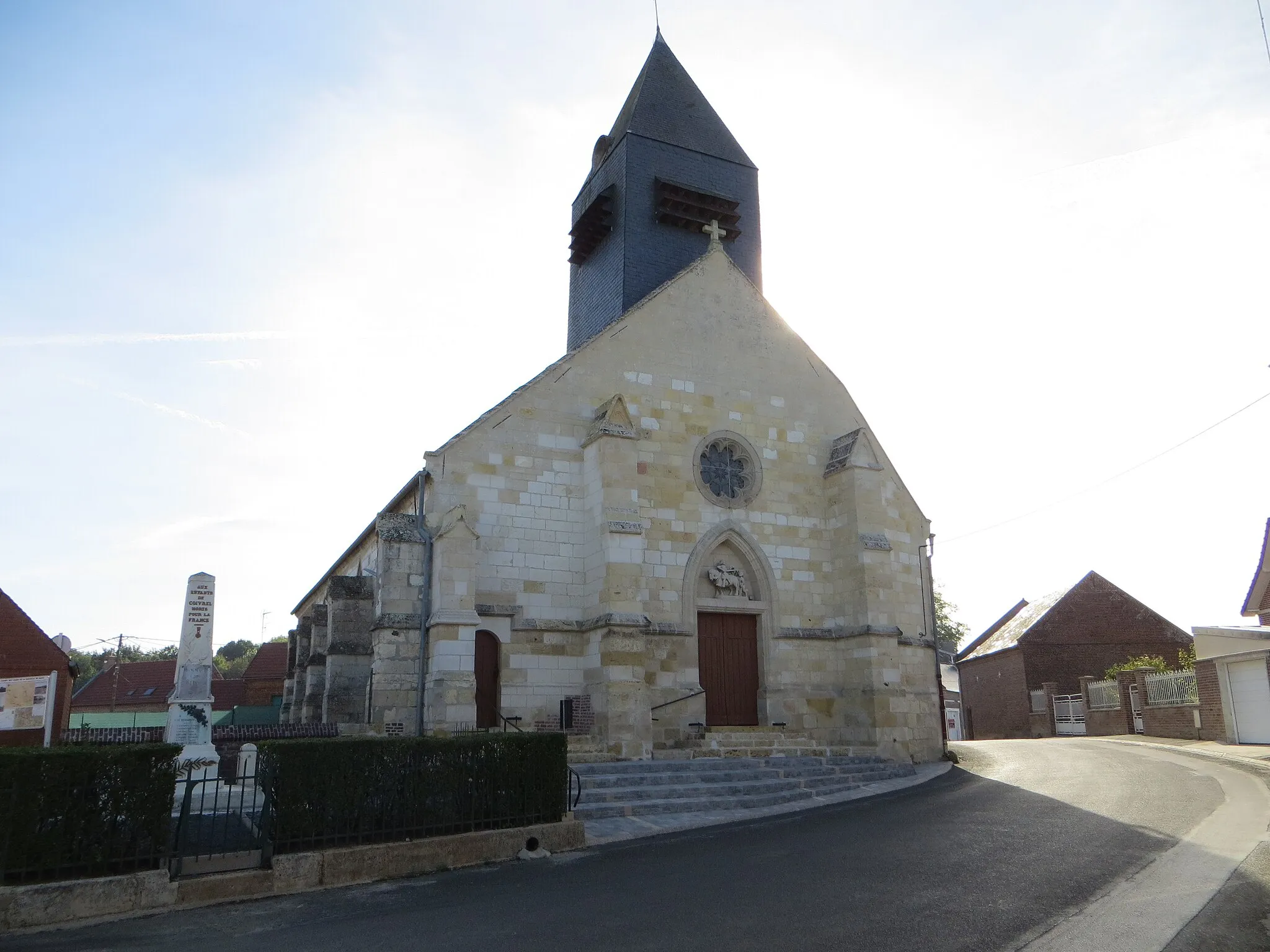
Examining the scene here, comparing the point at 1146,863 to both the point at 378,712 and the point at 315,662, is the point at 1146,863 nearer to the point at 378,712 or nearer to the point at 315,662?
the point at 378,712

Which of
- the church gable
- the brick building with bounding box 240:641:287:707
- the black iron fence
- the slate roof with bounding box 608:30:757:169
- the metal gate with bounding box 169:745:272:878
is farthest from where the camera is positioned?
the brick building with bounding box 240:641:287:707

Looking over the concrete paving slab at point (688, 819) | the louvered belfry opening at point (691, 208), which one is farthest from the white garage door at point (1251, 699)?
the louvered belfry opening at point (691, 208)

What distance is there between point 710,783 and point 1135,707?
17.5 metres

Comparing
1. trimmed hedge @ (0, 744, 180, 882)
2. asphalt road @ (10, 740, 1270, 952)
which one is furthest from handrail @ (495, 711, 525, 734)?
trimmed hedge @ (0, 744, 180, 882)

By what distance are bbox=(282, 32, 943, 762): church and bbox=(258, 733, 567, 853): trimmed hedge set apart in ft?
13.9

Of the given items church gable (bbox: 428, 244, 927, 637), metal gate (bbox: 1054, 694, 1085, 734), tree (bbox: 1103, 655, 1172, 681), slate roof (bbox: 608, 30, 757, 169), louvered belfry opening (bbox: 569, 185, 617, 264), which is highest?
slate roof (bbox: 608, 30, 757, 169)

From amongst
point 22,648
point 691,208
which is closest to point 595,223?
Result: point 691,208

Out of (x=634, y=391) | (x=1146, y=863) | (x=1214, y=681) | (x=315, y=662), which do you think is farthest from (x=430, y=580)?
(x=1214, y=681)

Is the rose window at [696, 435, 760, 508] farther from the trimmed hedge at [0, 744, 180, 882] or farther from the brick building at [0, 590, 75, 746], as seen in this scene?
the brick building at [0, 590, 75, 746]

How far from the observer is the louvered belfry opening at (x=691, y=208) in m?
21.3

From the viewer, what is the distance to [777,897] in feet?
24.8

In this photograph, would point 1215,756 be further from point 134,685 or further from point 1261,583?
point 134,685

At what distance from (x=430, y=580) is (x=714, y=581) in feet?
18.0

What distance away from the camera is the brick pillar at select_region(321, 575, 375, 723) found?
58.8 ft
